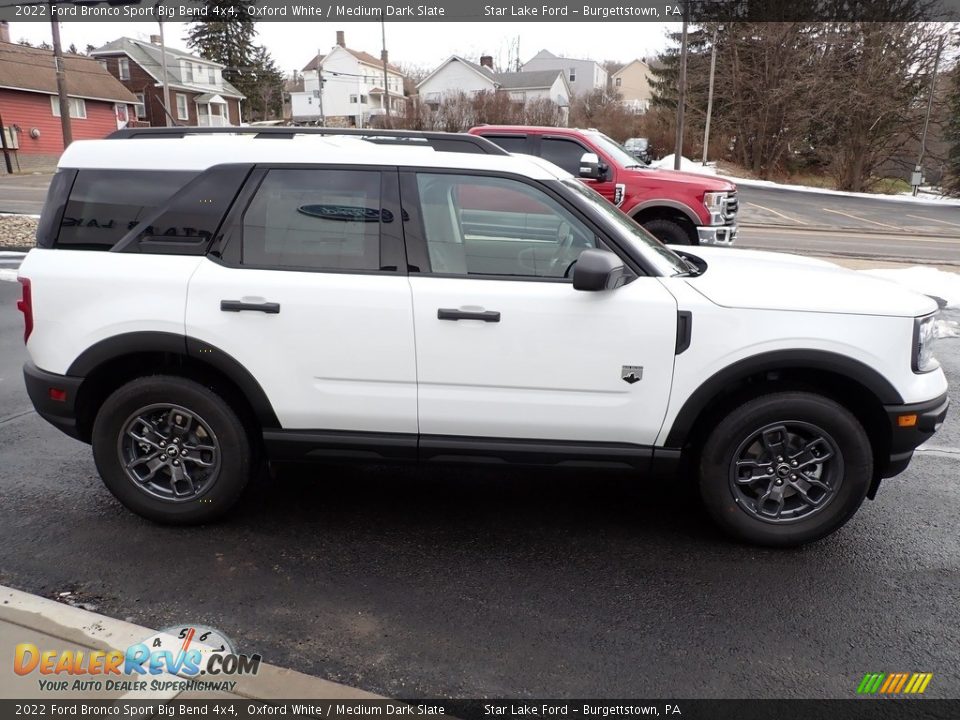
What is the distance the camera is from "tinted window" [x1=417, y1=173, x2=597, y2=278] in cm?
353

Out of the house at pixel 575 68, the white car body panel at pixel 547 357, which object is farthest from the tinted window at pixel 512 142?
the house at pixel 575 68

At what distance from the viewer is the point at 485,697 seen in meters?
2.58

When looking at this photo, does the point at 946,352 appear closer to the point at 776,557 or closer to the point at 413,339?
the point at 776,557

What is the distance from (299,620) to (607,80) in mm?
87203

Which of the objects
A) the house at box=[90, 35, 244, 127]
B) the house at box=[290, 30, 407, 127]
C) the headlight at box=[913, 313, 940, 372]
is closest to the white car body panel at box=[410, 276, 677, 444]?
the headlight at box=[913, 313, 940, 372]

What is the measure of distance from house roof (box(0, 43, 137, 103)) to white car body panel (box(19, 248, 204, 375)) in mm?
43324

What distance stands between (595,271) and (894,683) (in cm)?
194

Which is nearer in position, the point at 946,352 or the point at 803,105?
the point at 946,352

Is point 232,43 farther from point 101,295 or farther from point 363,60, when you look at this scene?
point 101,295

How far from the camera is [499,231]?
371cm

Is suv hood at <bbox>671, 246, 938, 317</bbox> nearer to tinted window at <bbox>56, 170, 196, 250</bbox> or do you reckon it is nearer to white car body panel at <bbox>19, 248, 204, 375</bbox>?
white car body panel at <bbox>19, 248, 204, 375</bbox>

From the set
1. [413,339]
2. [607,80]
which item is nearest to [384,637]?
[413,339]

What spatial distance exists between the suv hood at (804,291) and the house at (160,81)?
2200 inches

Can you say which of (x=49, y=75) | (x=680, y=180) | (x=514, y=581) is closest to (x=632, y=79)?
(x=49, y=75)
